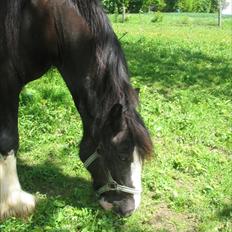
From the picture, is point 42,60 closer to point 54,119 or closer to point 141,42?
point 54,119

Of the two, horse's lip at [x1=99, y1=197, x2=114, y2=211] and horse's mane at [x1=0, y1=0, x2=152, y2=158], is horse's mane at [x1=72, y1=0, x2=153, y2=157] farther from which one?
horse's lip at [x1=99, y1=197, x2=114, y2=211]

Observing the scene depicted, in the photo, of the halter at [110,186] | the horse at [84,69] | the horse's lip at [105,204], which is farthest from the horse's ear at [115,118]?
the horse's lip at [105,204]

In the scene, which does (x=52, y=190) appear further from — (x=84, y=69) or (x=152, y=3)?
(x=152, y=3)

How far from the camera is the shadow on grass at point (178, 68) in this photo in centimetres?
732

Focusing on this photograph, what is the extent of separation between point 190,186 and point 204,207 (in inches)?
14.5

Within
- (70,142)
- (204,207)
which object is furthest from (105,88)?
(70,142)

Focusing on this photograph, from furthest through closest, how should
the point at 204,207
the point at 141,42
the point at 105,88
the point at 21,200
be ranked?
the point at 141,42, the point at 204,207, the point at 21,200, the point at 105,88

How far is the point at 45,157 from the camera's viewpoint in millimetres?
→ 4469

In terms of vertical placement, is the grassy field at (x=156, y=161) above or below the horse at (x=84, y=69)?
below

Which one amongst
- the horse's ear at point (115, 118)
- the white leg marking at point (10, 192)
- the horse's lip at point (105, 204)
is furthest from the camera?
the horse's lip at point (105, 204)

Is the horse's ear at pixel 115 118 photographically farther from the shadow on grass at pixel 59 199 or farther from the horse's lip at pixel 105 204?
the shadow on grass at pixel 59 199

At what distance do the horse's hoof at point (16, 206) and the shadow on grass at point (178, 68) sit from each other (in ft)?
13.2

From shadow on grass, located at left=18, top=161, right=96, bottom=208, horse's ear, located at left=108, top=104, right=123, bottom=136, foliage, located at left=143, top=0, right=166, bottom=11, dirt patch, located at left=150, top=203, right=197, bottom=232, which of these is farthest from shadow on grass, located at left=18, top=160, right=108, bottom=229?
foliage, located at left=143, top=0, right=166, bottom=11

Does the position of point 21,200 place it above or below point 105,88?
below
